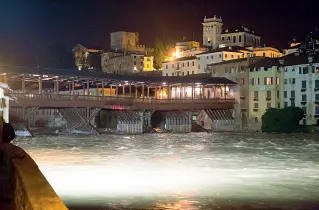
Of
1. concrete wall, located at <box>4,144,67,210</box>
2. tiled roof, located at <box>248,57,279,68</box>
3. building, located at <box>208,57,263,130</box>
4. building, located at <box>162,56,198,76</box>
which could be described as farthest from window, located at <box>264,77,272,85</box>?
concrete wall, located at <box>4,144,67,210</box>

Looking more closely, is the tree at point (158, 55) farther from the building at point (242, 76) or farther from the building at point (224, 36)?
the building at point (242, 76)

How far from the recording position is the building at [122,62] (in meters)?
88.1

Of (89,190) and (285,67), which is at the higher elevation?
(285,67)

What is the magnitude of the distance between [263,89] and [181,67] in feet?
80.0

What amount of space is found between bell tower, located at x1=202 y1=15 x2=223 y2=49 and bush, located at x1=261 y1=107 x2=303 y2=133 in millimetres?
39138

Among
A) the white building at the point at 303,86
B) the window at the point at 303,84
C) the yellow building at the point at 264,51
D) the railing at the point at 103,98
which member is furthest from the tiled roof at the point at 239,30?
the window at the point at 303,84

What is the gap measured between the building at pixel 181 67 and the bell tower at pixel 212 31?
13.0m

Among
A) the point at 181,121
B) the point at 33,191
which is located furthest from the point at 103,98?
the point at 33,191

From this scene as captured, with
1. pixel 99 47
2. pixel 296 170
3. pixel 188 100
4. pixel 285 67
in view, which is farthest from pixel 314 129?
pixel 99 47

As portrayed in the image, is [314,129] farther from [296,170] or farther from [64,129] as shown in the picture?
[296,170]

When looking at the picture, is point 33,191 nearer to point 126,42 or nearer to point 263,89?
point 263,89

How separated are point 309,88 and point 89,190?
39544mm

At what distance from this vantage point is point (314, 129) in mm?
46281

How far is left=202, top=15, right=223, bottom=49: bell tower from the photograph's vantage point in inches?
3406
